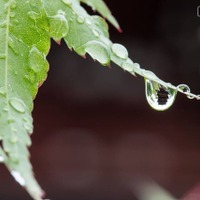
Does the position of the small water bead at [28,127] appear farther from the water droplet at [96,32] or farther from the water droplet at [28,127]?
the water droplet at [96,32]

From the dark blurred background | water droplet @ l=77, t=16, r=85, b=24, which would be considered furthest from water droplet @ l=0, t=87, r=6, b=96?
the dark blurred background

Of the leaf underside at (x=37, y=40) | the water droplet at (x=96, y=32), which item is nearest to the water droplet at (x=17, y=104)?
the leaf underside at (x=37, y=40)

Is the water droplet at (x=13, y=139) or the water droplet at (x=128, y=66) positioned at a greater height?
the water droplet at (x=128, y=66)

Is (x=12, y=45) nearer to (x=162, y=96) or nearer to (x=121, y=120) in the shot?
(x=162, y=96)

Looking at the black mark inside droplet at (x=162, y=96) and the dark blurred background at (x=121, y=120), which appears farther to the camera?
the dark blurred background at (x=121, y=120)

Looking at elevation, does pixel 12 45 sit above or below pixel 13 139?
above

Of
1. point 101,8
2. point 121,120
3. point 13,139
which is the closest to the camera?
point 13,139

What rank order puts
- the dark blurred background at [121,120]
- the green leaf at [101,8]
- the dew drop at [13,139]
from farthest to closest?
the dark blurred background at [121,120] → the green leaf at [101,8] → the dew drop at [13,139]

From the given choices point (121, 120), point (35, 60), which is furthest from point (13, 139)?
point (121, 120)
